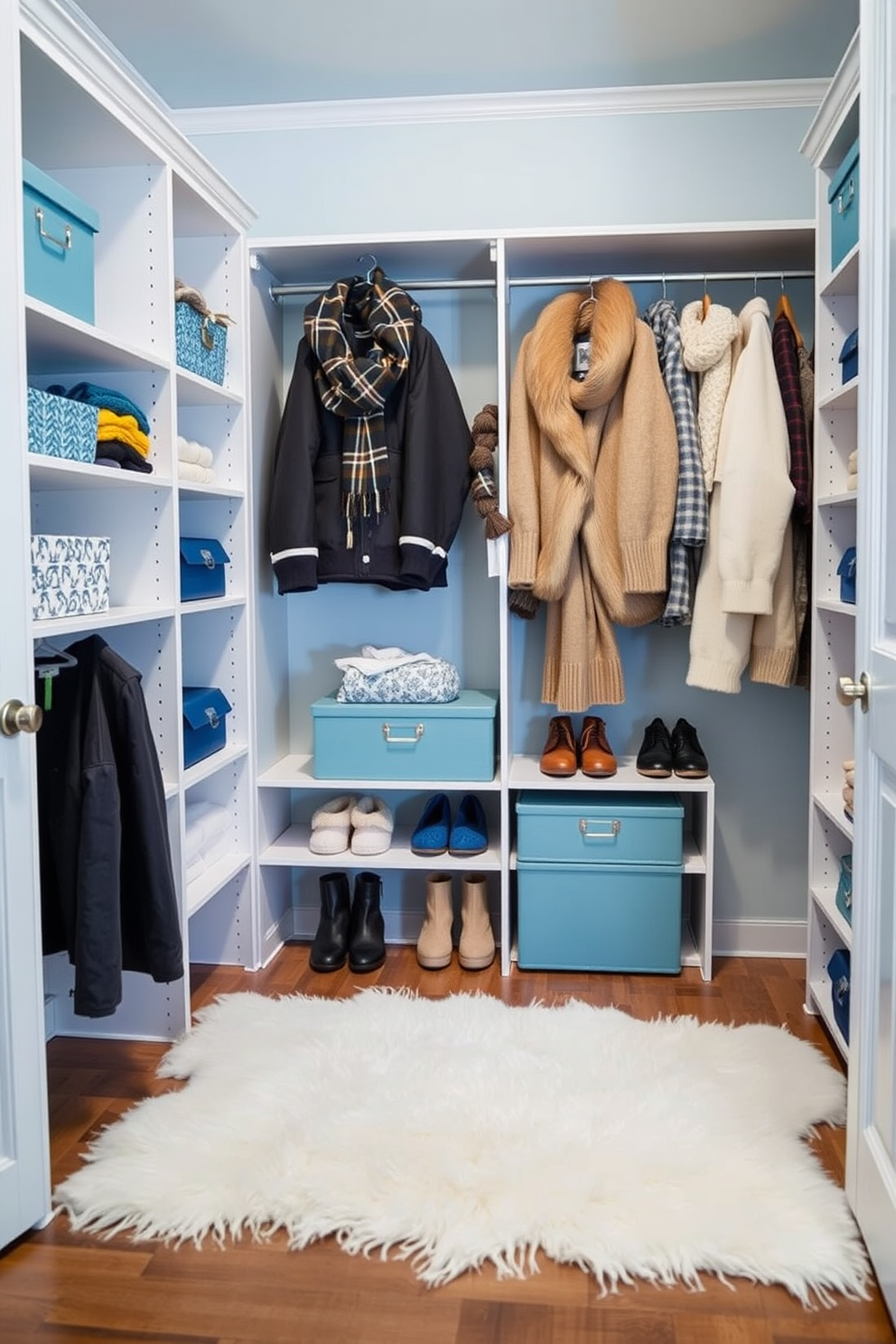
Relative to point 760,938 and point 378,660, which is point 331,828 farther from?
point 760,938

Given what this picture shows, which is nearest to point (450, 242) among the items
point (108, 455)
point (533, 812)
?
point (108, 455)

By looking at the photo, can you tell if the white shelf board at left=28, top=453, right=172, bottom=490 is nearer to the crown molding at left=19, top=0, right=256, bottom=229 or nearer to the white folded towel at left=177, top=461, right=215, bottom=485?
the white folded towel at left=177, top=461, right=215, bottom=485

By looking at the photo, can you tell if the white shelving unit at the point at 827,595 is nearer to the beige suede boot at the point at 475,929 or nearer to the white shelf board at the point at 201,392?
the beige suede boot at the point at 475,929

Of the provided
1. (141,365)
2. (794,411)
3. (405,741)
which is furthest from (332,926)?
(794,411)

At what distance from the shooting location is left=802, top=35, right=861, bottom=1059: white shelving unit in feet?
8.13

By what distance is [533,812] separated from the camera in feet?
9.34

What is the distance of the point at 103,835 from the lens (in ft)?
6.56

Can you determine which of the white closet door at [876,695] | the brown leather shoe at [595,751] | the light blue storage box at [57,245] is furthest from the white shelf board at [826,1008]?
the light blue storage box at [57,245]

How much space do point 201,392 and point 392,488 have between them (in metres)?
0.58

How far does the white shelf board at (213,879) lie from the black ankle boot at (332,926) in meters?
0.26

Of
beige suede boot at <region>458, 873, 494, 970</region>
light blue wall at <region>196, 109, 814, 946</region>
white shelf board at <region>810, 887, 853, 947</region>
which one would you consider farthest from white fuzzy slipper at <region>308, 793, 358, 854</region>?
white shelf board at <region>810, 887, 853, 947</region>

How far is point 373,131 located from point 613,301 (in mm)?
968

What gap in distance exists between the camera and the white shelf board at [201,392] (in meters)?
2.46

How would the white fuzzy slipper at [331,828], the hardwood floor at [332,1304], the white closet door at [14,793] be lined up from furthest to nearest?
the white fuzzy slipper at [331,828]
the white closet door at [14,793]
the hardwood floor at [332,1304]
